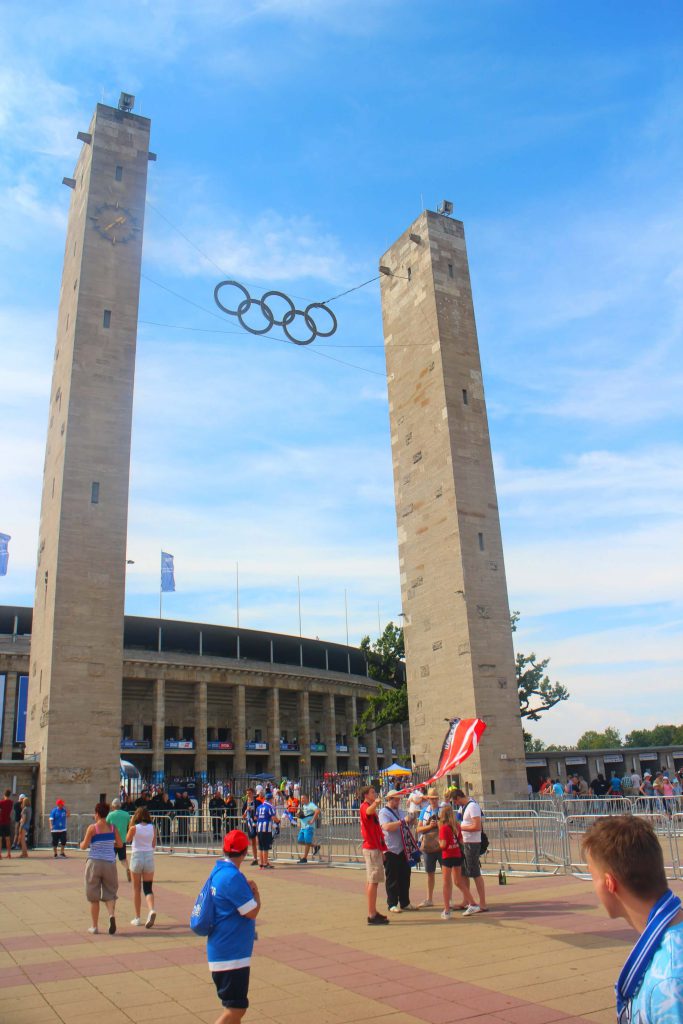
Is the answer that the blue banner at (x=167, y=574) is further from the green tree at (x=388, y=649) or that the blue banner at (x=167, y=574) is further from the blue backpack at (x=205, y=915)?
the blue backpack at (x=205, y=915)

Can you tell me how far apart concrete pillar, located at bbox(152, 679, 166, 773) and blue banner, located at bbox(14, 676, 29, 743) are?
31.3 feet

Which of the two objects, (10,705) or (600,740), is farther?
(600,740)

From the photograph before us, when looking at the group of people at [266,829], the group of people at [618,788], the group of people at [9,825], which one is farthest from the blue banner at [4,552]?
the group of people at [618,788]

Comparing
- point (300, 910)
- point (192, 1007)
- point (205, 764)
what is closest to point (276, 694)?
point (205, 764)

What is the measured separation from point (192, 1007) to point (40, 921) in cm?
567

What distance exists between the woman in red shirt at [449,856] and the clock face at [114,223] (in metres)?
28.2

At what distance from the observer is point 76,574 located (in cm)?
2848

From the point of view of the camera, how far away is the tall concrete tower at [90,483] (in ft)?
89.7

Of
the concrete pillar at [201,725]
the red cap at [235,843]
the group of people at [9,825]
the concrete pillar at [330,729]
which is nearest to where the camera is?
the red cap at [235,843]

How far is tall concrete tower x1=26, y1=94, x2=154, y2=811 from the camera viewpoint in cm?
2733

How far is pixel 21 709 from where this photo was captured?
177 feet

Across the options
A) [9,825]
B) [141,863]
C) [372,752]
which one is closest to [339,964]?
[141,863]

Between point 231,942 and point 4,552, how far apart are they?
38618 mm

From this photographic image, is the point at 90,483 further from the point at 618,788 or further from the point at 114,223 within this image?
the point at 618,788
